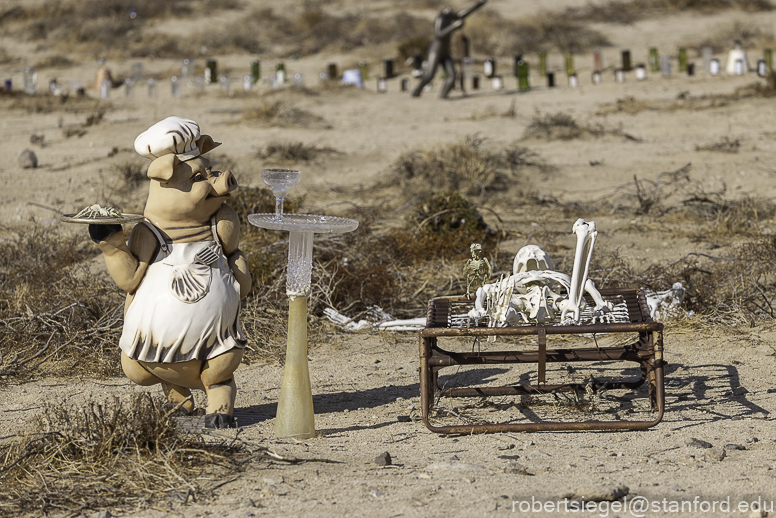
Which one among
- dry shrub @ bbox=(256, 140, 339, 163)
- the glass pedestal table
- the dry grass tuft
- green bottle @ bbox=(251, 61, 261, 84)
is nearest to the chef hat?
the glass pedestal table

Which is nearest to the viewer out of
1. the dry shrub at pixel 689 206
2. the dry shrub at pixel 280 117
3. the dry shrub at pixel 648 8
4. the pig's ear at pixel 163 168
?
the pig's ear at pixel 163 168

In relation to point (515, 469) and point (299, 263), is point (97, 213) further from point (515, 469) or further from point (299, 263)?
point (515, 469)

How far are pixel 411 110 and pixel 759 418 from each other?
11.8 m

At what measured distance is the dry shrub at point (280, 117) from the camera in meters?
14.3

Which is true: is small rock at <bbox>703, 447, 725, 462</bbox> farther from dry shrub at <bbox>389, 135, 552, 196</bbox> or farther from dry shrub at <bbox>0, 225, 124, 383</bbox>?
dry shrub at <bbox>389, 135, 552, 196</bbox>

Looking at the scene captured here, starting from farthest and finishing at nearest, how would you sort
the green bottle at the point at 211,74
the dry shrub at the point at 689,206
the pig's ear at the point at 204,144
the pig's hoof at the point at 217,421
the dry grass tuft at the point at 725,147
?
the green bottle at the point at 211,74, the dry grass tuft at the point at 725,147, the dry shrub at the point at 689,206, the pig's ear at the point at 204,144, the pig's hoof at the point at 217,421

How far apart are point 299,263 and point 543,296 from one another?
115 centimetres

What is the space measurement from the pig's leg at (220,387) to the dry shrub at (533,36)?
17.4 meters

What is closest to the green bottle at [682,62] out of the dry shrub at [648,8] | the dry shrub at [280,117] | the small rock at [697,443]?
the dry shrub at [648,8]

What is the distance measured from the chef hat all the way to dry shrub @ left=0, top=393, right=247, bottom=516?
116cm

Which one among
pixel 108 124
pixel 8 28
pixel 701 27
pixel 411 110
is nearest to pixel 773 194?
pixel 411 110

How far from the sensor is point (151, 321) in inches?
169

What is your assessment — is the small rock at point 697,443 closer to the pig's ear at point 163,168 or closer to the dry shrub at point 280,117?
the pig's ear at point 163,168

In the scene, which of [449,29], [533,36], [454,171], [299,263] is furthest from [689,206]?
[533,36]
